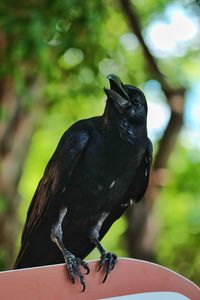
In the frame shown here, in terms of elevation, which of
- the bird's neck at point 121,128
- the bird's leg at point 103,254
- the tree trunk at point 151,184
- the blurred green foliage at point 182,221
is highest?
the bird's neck at point 121,128

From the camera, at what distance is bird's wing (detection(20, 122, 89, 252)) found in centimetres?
280

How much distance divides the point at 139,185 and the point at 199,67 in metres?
6.44

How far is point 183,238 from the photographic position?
9.63m

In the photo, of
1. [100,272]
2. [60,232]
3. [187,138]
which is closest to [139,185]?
[60,232]

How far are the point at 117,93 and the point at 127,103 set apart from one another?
0.20 ft

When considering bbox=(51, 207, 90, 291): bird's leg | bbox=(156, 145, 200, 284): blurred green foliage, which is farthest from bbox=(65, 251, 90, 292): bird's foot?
bbox=(156, 145, 200, 284): blurred green foliage

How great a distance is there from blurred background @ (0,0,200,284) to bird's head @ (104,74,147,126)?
Answer: 1201mm

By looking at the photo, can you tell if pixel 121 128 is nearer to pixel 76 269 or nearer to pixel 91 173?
pixel 91 173

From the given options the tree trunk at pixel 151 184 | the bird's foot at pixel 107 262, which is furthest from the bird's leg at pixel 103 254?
the tree trunk at pixel 151 184

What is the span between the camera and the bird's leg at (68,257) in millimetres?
2236

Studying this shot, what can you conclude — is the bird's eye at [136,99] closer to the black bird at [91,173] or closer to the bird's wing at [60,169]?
the black bird at [91,173]

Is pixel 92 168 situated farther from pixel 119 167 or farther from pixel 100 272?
pixel 100 272

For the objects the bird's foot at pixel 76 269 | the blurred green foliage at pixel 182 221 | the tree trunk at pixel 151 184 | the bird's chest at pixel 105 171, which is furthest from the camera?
the blurred green foliage at pixel 182 221

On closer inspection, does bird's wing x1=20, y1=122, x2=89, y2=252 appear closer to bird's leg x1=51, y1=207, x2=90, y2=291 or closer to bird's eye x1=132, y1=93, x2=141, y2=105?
bird's leg x1=51, y1=207, x2=90, y2=291
